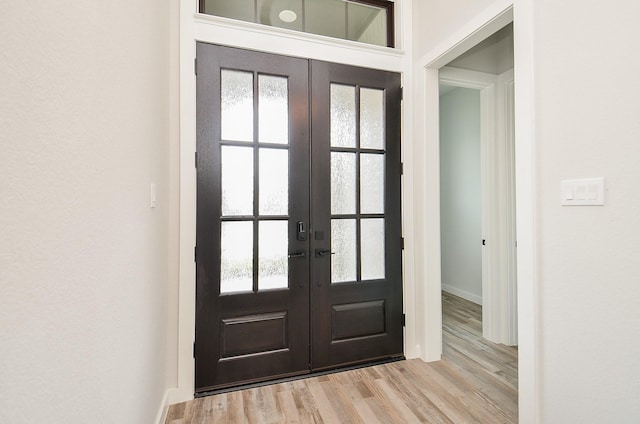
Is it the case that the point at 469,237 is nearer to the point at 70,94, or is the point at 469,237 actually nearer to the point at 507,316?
the point at 507,316

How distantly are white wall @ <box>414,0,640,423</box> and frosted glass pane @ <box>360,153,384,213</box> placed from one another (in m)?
1.03

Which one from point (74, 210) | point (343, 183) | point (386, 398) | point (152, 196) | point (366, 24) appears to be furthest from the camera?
point (366, 24)

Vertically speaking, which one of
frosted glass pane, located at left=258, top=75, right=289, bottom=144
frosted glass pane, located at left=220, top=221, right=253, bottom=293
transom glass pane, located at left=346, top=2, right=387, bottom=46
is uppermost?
transom glass pane, located at left=346, top=2, right=387, bottom=46

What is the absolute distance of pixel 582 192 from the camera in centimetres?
129

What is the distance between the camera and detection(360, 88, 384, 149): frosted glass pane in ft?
7.89

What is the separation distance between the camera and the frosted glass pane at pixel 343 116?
2330mm

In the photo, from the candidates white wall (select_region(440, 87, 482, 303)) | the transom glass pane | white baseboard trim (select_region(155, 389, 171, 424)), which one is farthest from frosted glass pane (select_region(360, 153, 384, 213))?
white wall (select_region(440, 87, 482, 303))

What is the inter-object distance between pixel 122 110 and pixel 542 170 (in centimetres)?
190

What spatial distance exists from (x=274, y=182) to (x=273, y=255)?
544 millimetres

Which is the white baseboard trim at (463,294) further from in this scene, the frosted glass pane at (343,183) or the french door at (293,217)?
the frosted glass pane at (343,183)

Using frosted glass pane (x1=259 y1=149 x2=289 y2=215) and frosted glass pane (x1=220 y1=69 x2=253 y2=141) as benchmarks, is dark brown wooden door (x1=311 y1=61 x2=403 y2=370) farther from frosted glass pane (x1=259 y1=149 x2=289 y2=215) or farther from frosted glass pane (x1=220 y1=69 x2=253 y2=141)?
frosted glass pane (x1=220 y1=69 x2=253 y2=141)

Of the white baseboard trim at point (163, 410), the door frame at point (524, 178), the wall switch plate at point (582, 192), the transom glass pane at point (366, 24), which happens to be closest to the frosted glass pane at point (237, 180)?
the white baseboard trim at point (163, 410)

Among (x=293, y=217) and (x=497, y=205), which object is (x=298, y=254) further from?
(x=497, y=205)

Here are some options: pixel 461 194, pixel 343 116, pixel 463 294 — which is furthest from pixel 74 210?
pixel 463 294
